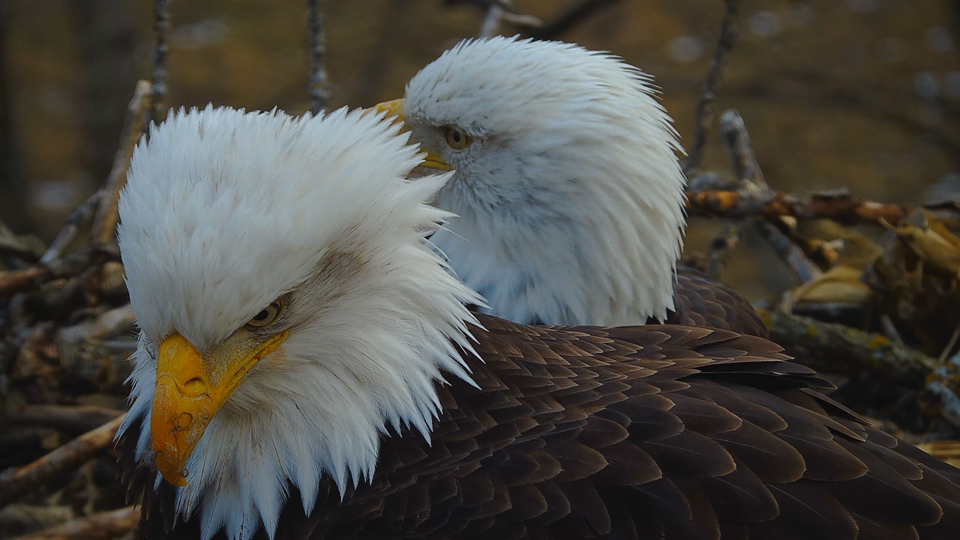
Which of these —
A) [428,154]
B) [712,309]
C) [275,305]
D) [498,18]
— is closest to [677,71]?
[498,18]

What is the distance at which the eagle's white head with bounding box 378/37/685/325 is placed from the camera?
2.38 metres

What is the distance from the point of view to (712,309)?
8.65 feet

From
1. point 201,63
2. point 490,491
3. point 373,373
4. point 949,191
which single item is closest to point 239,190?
point 373,373

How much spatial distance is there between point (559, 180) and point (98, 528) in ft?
4.68

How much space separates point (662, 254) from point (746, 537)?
967 millimetres

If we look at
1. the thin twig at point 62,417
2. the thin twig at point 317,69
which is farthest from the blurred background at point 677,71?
the thin twig at point 62,417

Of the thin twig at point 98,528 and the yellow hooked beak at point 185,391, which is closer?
the yellow hooked beak at point 185,391

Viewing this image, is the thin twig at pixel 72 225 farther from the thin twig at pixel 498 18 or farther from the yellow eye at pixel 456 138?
the thin twig at pixel 498 18

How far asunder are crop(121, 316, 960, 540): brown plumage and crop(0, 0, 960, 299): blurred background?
5048mm

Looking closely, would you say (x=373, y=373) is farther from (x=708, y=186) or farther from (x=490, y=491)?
(x=708, y=186)

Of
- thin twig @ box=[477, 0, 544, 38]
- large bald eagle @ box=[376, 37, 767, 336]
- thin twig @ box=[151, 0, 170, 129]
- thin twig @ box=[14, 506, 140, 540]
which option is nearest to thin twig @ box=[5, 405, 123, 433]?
thin twig @ box=[14, 506, 140, 540]

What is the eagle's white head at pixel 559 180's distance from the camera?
7.80ft

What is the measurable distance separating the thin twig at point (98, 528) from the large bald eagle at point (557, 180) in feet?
3.39

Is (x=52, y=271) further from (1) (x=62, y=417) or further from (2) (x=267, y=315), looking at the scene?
(2) (x=267, y=315)
